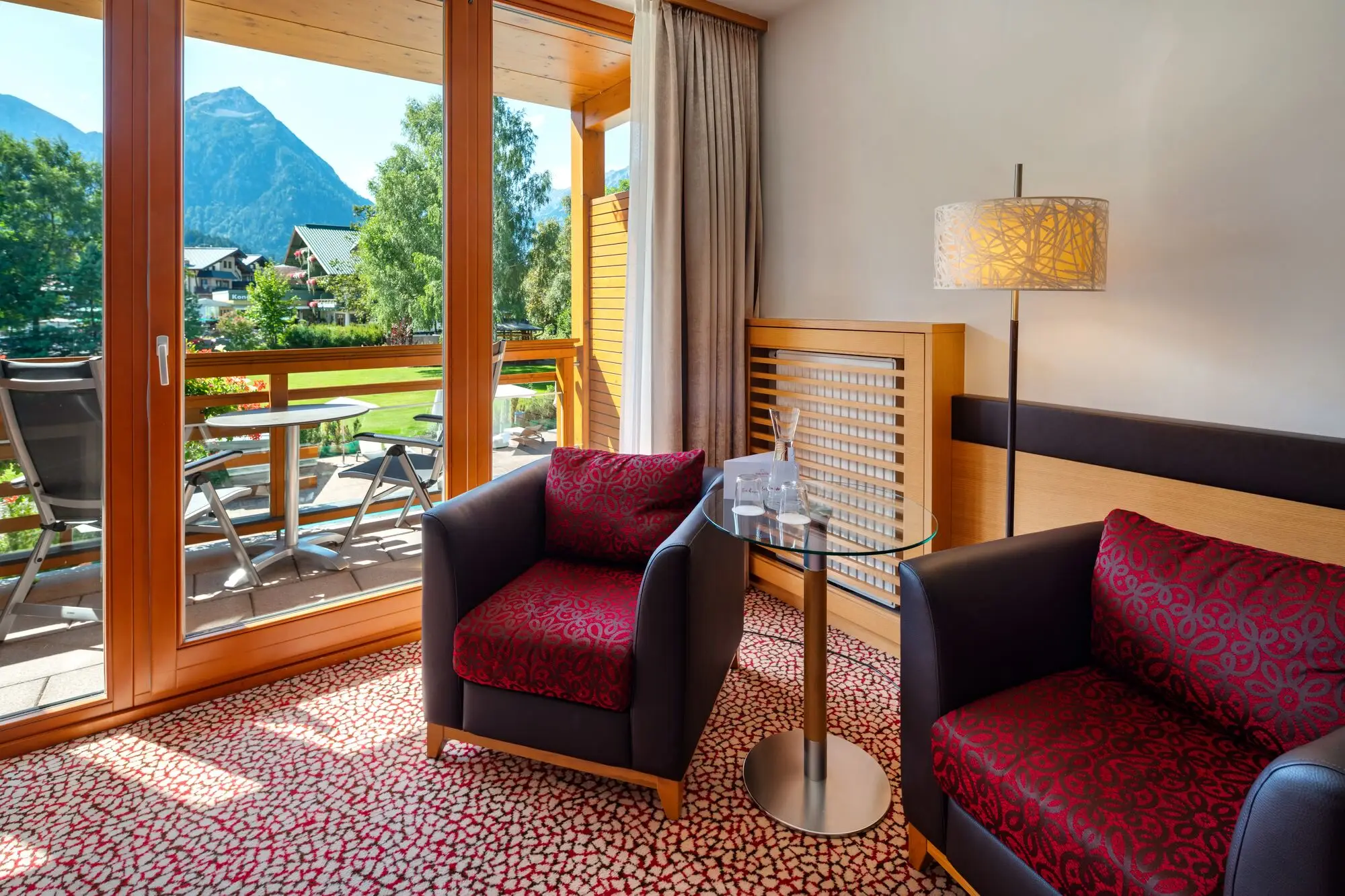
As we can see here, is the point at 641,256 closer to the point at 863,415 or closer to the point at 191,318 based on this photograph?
the point at 863,415

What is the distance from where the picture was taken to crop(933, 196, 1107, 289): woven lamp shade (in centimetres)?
188

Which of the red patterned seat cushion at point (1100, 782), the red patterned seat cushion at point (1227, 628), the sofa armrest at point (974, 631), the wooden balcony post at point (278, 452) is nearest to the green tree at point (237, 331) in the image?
the wooden balcony post at point (278, 452)

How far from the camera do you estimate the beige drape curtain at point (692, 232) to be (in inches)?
120

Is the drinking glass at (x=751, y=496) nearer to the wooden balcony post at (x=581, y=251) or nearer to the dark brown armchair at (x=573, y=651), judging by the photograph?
the dark brown armchair at (x=573, y=651)

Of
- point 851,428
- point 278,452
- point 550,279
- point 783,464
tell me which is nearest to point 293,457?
point 278,452

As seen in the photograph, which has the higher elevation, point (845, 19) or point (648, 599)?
point (845, 19)

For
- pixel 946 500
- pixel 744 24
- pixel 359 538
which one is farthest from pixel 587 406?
pixel 744 24

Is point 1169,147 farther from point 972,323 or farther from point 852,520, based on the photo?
point 852,520

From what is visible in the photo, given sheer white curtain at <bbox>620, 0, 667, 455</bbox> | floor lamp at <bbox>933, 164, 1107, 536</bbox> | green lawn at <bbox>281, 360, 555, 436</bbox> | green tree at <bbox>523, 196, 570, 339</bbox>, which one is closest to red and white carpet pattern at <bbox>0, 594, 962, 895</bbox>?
green lawn at <bbox>281, 360, 555, 436</bbox>

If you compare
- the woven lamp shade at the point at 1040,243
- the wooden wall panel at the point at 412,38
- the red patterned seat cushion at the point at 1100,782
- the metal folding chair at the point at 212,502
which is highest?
the wooden wall panel at the point at 412,38

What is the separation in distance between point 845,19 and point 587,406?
1.90 metres

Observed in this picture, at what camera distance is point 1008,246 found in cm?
192

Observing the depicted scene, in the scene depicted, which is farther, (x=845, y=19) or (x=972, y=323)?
(x=845, y=19)

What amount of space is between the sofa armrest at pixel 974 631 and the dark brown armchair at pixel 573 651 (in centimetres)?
54
